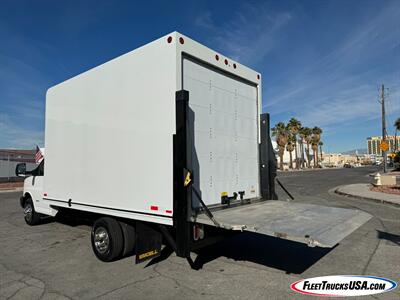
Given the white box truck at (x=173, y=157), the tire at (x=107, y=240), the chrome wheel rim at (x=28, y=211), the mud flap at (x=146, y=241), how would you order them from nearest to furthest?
the white box truck at (x=173, y=157), the mud flap at (x=146, y=241), the tire at (x=107, y=240), the chrome wheel rim at (x=28, y=211)

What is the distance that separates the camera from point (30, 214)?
8.67 meters

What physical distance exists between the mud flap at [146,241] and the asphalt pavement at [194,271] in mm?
332

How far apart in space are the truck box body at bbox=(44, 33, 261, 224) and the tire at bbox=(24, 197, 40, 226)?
2689 millimetres

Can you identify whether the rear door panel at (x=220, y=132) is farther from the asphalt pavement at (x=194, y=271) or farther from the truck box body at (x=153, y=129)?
the asphalt pavement at (x=194, y=271)

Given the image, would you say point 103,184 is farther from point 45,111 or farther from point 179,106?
point 45,111

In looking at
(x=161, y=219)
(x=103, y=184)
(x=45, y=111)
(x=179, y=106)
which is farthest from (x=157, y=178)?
(x=45, y=111)

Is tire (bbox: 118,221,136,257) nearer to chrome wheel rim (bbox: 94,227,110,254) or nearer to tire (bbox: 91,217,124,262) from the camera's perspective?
tire (bbox: 91,217,124,262)

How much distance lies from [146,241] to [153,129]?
174 cm

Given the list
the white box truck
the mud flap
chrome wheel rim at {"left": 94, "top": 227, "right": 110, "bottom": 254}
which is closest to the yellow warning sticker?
the white box truck

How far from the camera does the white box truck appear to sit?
420 cm

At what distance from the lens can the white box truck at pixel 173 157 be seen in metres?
4.20

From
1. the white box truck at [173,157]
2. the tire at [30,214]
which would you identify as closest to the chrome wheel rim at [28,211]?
the tire at [30,214]

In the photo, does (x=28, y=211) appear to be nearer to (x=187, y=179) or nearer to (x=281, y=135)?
(x=187, y=179)

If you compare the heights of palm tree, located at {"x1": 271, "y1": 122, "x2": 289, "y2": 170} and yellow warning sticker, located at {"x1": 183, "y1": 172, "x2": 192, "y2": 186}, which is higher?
palm tree, located at {"x1": 271, "y1": 122, "x2": 289, "y2": 170}
